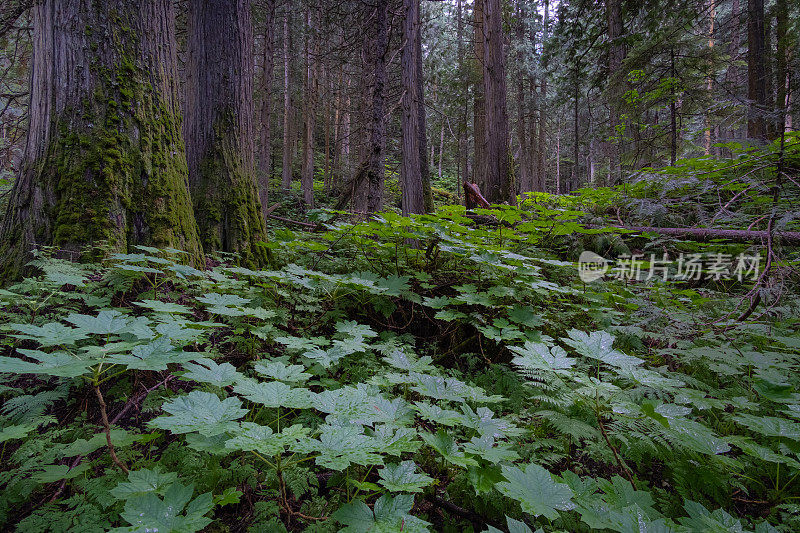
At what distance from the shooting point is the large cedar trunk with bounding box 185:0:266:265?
3543 mm

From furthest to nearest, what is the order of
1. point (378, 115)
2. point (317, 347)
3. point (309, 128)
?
point (309, 128)
point (378, 115)
point (317, 347)

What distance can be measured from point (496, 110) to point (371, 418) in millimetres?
7774

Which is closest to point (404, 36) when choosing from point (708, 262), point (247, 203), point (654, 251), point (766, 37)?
point (247, 203)

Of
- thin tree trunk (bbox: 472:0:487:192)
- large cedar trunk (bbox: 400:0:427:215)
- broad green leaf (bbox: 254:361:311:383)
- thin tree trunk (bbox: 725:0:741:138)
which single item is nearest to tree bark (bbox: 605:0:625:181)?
thin tree trunk (bbox: 725:0:741:138)

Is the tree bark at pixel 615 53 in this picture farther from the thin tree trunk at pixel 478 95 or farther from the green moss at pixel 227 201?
the green moss at pixel 227 201

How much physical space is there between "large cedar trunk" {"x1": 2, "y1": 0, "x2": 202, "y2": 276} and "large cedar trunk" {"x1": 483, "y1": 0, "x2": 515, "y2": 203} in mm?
6336

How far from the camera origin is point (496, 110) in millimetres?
7609

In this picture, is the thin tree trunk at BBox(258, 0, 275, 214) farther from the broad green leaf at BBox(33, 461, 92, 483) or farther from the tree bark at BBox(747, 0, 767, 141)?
the tree bark at BBox(747, 0, 767, 141)


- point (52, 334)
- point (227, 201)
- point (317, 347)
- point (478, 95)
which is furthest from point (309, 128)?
point (52, 334)

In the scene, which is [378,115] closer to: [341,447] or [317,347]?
[317,347]

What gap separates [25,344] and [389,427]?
2.28 m

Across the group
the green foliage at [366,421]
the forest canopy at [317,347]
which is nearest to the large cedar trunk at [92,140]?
the forest canopy at [317,347]

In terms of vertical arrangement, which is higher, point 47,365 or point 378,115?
point 378,115

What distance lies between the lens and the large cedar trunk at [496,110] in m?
7.55
